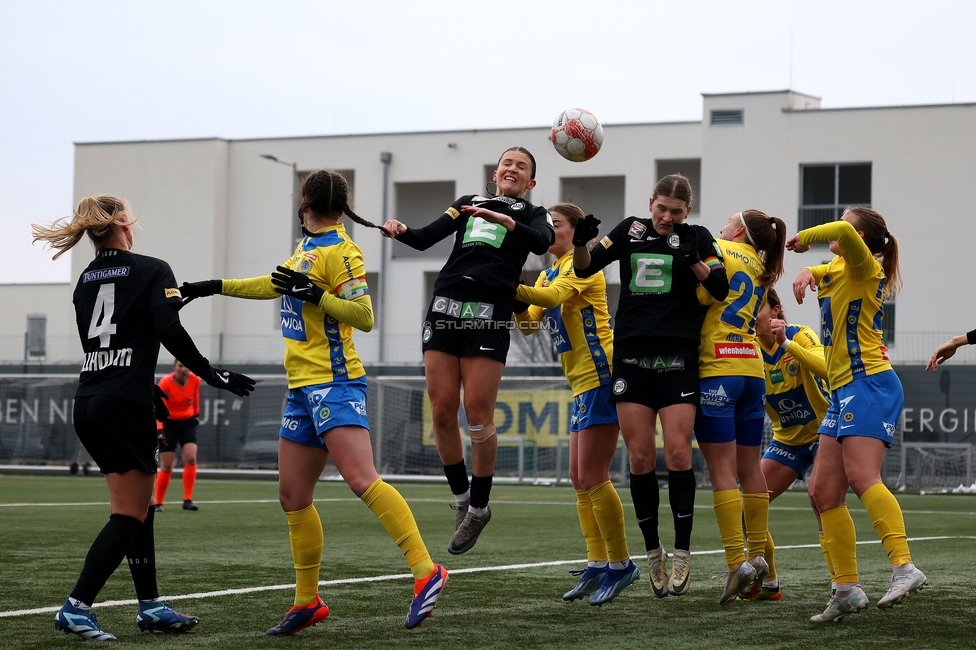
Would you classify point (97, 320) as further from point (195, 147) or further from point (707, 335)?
point (195, 147)

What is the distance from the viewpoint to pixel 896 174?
33.5 m

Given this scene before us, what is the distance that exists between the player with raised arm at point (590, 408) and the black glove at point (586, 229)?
53 cm

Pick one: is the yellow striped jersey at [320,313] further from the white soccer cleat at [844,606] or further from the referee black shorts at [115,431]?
the white soccer cleat at [844,606]

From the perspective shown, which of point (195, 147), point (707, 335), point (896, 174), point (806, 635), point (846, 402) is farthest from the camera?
point (195, 147)

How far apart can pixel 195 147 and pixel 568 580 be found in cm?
3585

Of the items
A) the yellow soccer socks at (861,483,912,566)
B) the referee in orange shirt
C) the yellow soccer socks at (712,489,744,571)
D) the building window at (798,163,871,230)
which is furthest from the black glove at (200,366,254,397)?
the building window at (798,163,871,230)

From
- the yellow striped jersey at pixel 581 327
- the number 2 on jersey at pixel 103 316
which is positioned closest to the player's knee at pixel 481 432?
the yellow striped jersey at pixel 581 327

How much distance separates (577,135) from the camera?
24.1 ft

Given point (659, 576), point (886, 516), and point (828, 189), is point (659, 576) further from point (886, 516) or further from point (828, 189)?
point (828, 189)

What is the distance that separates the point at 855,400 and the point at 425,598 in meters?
2.39

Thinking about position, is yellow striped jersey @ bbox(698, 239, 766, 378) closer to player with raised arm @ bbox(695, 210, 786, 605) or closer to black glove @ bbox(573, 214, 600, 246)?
player with raised arm @ bbox(695, 210, 786, 605)

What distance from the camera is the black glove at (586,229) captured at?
247 inches

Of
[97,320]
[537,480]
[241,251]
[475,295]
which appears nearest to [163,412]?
[97,320]

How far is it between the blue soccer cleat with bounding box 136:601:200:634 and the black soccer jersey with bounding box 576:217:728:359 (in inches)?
105
